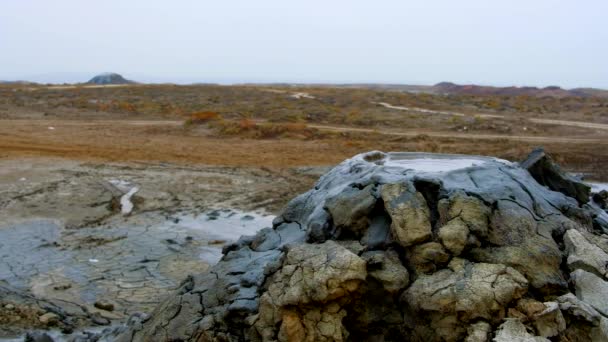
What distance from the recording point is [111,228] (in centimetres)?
809

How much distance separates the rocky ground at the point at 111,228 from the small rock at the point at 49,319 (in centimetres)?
1

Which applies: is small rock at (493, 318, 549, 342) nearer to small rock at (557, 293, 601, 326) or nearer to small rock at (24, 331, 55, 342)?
small rock at (557, 293, 601, 326)

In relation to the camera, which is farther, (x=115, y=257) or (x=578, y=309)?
(x=115, y=257)

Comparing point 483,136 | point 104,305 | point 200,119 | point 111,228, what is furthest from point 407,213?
point 200,119

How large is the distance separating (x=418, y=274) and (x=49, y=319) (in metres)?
3.42

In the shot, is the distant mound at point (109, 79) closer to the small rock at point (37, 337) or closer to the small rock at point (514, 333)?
the small rock at point (37, 337)

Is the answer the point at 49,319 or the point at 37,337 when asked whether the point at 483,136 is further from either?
the point at 37,337

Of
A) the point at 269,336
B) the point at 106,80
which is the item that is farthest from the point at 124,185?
the point at 106,80

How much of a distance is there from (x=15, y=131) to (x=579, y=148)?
578 inches

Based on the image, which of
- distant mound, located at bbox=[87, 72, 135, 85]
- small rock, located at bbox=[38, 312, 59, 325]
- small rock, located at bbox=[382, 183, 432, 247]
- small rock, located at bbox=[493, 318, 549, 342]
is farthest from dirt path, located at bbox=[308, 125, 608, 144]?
distant mound, located at bbox=[87, 72, 135, 85]

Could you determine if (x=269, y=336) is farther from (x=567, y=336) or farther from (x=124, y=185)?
(x=124, y=185)

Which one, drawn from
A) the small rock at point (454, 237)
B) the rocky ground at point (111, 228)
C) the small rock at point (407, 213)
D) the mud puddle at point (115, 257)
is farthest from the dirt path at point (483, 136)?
the small rock at point (454, 237)

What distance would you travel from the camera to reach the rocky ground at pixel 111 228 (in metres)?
5.76

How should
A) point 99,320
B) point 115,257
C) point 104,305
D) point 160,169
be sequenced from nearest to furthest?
1. point 99,320
2. point 104,305
3. point 115,257
4. point 160,169
